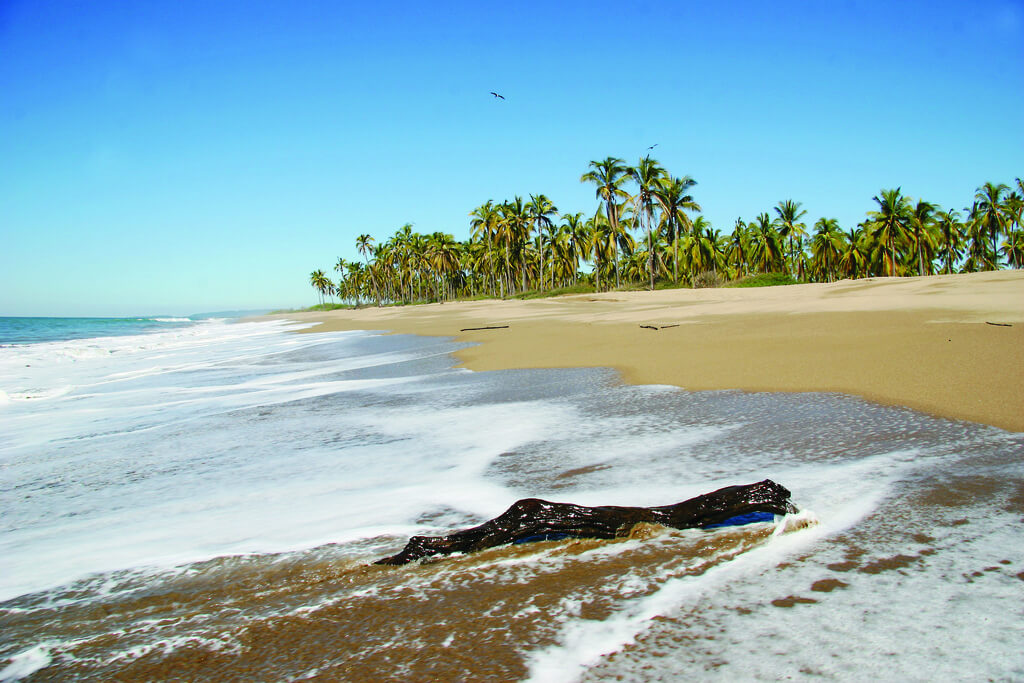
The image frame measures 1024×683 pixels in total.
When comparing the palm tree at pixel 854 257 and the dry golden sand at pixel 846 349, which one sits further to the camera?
the palm tree at pixel 854 257

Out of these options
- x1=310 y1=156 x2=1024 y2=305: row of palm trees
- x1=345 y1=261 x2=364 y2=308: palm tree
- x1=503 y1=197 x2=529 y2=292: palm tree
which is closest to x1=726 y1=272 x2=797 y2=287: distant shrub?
x1=310 y1=156 x2=1024 y2=305: row of palm trees

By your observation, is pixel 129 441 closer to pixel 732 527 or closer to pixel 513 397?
pixel 513 397

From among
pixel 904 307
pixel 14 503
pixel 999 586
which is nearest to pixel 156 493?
pixel 14 503

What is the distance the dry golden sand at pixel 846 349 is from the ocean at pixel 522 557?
2.61 feet

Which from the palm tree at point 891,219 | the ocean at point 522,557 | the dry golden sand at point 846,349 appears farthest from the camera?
the palm tree at point 891,219

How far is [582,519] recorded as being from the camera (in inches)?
98.0

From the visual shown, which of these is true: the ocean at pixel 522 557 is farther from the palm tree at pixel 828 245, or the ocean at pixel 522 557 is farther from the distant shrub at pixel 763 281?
the palm tree at pixel 828 245

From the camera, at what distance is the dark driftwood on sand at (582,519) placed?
7.87ft

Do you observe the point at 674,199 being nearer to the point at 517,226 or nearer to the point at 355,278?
the point at 517,226

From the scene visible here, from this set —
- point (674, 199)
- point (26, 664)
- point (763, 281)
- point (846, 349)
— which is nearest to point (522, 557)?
point (26, 664)

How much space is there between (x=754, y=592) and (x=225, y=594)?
1.92 m

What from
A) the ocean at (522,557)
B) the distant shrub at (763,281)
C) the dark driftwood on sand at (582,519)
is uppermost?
the distant shrub at (763,281)

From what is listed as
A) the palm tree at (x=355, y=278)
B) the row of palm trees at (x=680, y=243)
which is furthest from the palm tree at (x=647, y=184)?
the palm tree at (x=355, y=278)

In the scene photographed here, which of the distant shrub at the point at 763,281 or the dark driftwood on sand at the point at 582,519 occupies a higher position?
the distant shrub at the point at 763,281
